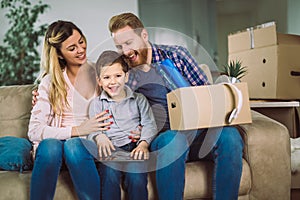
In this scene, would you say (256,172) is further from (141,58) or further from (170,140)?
(141,58)

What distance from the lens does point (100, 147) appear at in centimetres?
135

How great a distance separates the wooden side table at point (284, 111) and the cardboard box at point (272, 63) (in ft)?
0.23

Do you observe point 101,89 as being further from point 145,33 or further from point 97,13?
point 97,13

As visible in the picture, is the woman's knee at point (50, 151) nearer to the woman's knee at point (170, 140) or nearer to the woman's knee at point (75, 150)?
the woman's knee at point (75, 150)

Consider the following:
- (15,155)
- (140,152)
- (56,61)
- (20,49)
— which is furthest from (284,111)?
(20,49)

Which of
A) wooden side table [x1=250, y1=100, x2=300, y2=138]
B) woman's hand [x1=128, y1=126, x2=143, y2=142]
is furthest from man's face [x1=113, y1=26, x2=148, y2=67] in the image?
wooden side table [x1=250, y1=100, x2=300, y2=138]

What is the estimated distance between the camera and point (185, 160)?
53.4 inches

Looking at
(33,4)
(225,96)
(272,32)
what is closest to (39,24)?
(33,4)

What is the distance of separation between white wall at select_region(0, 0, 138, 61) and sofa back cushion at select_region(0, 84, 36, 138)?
1.55m

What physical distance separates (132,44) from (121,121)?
26 cm

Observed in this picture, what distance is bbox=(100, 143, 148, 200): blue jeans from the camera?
129cm

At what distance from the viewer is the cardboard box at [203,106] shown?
1.30 metres

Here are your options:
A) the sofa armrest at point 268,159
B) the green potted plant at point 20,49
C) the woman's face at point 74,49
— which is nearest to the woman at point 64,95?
the woman's face at point 74,49

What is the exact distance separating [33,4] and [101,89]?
199 centimetres
